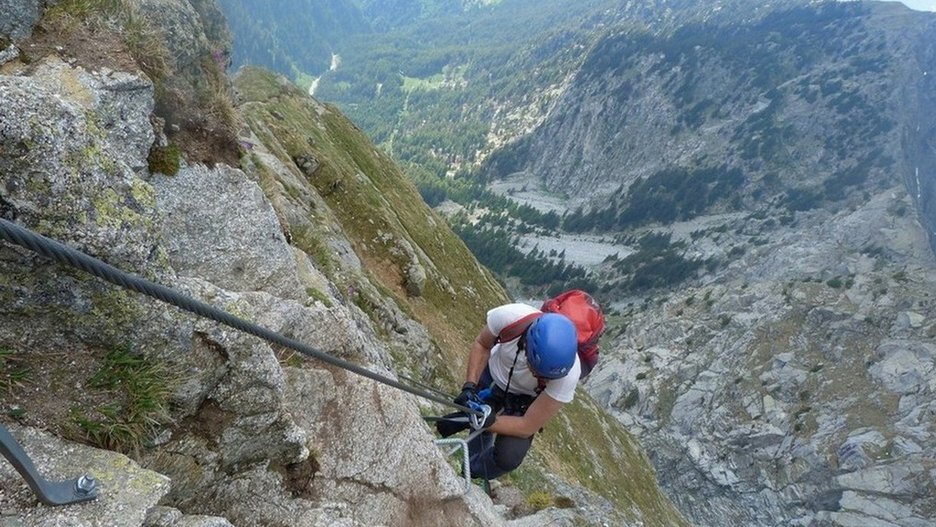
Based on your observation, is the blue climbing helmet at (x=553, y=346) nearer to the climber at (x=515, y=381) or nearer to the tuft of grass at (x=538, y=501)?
the climber at (x=515, y=381)

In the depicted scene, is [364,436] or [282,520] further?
[364,436]

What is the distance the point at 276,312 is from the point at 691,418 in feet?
456

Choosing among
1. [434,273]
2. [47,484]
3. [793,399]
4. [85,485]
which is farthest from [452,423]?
[793,399]

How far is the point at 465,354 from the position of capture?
42.6m

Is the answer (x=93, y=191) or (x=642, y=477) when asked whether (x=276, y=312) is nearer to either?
(x=93, y=191)

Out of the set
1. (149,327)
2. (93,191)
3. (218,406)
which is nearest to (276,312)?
(218,406)

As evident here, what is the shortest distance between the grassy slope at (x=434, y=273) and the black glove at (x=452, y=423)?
1225 centimetres

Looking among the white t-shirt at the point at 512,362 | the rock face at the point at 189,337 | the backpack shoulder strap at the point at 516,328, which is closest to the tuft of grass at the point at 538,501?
the rock face at the point at 189,337

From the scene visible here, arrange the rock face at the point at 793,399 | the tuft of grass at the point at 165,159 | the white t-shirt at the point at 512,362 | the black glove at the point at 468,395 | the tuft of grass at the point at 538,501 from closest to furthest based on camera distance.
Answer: the tuft of grass at the point at 165,159 → the white t-shirt at the point at 512,362 → the black glove at the point at 468,395 → the tuft of grass at the point at 538,501 → the rock face at the point at 793,399

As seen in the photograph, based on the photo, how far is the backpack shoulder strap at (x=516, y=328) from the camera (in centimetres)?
1075

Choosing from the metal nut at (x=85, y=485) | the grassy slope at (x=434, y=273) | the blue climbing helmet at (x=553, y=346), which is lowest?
the grassy slope at (x=434, y=273)

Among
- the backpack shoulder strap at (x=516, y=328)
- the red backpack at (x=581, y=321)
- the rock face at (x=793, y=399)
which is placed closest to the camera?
the red backpack at (x=581, y=321)

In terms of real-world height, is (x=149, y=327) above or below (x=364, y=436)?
above

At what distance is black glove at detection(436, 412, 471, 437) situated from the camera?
11.9 metres
